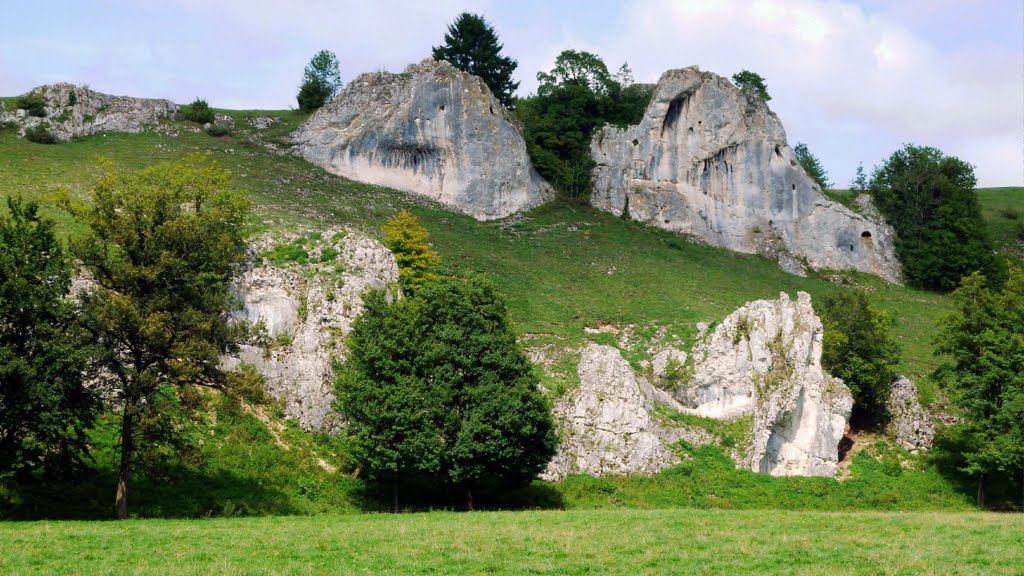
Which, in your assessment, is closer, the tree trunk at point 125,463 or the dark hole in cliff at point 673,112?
the tree trunk at point 125,463

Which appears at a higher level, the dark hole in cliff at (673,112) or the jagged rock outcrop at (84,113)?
the dark hole in cliff at (673,112)

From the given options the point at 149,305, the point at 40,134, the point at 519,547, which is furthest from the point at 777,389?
the point at 40,134

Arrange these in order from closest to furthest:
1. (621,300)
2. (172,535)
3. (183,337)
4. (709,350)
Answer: (172,535)
(183,337)
(709,350)
(621,300)

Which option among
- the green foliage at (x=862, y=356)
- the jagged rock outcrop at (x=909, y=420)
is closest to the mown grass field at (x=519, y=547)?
the jagged rock outcrop at (x=909, y=420)

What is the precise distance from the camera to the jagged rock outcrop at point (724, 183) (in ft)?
249

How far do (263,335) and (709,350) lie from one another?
813 inches

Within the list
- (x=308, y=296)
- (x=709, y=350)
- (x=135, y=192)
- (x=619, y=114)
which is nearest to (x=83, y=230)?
(x=308, y=296)

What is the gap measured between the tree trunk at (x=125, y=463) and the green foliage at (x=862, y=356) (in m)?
33.4

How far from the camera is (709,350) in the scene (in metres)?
43.3

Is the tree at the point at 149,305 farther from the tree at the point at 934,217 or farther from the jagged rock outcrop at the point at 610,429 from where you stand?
the tree at the point at 934,217

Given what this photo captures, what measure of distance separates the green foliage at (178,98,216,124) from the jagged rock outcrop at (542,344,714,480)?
151 ft

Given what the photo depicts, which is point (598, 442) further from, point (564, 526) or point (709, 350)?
point (564, 526)

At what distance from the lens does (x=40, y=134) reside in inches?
2484

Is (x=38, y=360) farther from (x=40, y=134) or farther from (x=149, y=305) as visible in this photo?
(x=40, y=134)
